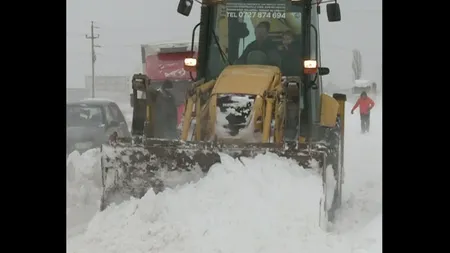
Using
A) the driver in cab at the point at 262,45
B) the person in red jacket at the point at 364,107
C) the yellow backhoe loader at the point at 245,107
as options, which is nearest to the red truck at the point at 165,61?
the person in red jacket at the point at 364,107

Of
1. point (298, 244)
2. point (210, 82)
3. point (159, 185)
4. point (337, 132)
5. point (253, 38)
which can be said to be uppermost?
point (253, 38)

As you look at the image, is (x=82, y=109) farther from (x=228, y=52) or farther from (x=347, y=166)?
(x=347, y=166)

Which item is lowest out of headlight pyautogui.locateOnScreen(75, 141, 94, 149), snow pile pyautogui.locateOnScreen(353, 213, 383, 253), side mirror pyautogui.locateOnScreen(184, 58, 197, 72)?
snow pile pyautogui.locateOnScreen(353, 213, 383, 253)

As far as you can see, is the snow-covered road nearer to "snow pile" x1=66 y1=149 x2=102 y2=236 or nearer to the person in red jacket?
"snow pile" x1=66 y1=149 x2=102 y2=236

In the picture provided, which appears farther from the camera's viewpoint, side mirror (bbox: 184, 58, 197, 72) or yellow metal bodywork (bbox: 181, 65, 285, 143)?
side mirror (bbox: 184, 58, 197, 72)

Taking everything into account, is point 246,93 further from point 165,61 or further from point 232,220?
point 165,61

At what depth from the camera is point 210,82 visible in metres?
6.29

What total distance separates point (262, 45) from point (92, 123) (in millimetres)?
3197

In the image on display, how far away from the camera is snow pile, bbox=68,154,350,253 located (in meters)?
4.82

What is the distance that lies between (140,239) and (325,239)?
153 centimetres

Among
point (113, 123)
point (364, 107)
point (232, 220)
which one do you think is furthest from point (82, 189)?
point (364, 107)

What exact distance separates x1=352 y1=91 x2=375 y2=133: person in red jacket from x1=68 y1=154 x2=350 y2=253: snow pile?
450cm

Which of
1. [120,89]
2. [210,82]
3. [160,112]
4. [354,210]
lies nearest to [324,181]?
[354,210]

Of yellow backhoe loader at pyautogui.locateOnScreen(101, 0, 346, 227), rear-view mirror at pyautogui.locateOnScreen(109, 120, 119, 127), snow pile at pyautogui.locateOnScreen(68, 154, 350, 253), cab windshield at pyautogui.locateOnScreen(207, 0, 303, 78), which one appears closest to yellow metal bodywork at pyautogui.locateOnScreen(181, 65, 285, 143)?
yellow backhoe loader at pyautogui.locateOnScreen(101, 0, 346, 227)
